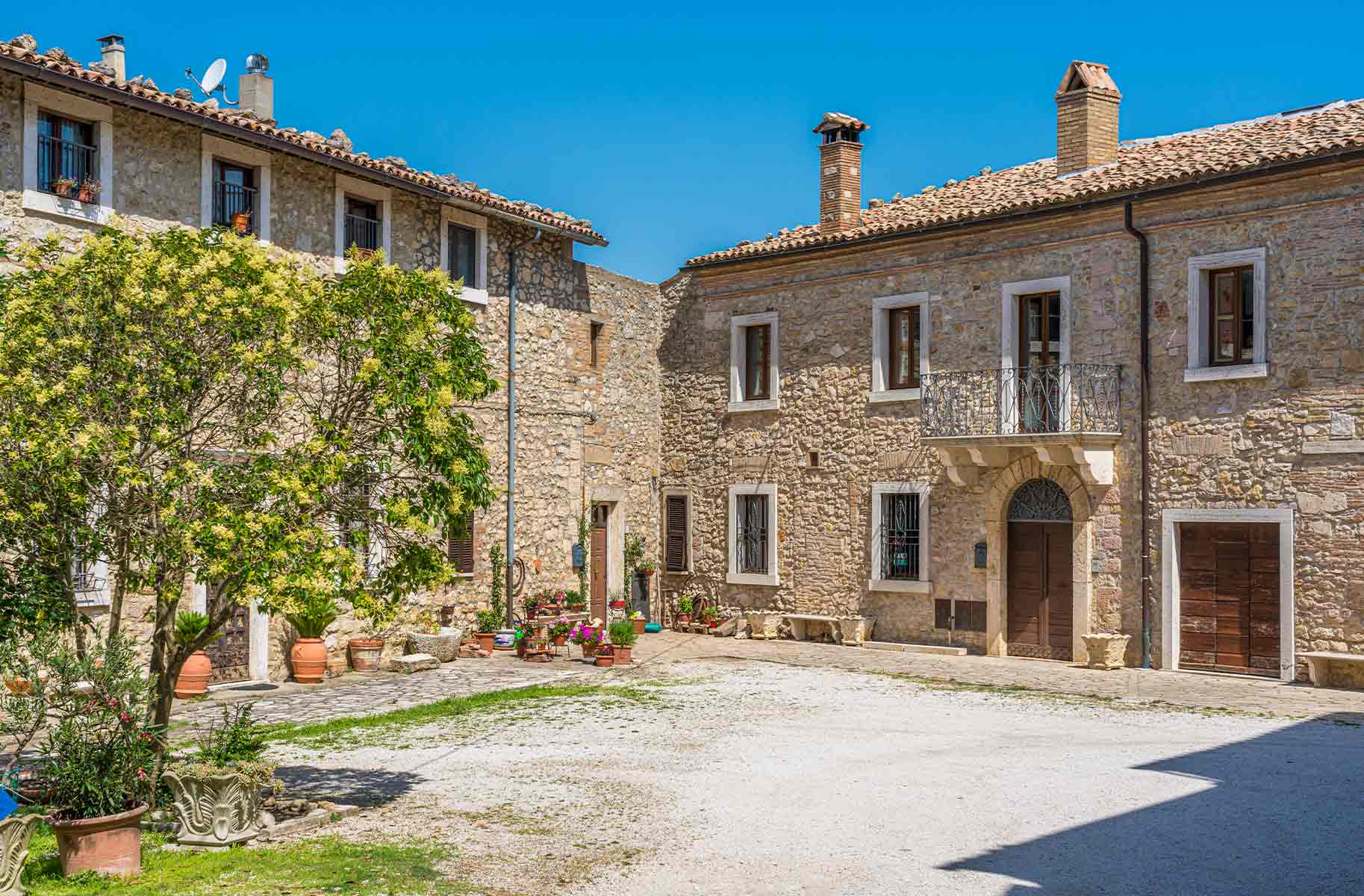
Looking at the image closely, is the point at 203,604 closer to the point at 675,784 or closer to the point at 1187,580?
the point at 675,784

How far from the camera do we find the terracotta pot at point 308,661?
16.2 meters

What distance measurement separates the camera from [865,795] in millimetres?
9797

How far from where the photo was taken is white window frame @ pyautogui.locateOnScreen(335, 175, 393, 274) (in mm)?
17172

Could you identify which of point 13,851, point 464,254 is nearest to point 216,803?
point 13,851

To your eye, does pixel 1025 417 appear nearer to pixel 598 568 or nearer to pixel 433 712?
pixel 598 568

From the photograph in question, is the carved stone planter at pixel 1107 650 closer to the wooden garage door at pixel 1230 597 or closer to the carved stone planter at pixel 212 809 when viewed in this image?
the wooden garage door at pixel 1230 597

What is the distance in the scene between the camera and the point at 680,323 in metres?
23.8

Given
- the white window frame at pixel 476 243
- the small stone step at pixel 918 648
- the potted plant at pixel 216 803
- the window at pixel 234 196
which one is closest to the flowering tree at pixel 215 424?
the potted plant at pixel 216 803

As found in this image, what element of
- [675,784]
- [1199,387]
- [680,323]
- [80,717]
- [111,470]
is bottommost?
[675,784]

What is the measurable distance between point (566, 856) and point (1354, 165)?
1288 centimetres

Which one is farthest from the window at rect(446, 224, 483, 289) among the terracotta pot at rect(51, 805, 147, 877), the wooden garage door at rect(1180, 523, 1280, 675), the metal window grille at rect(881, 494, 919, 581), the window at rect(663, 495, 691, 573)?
the terracotta pot at rect(51, 805, 147, 877)

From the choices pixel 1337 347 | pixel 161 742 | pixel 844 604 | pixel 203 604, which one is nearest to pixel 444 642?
pixel 203 604

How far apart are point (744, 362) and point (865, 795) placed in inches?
544

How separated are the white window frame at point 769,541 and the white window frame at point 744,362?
4.36ft
